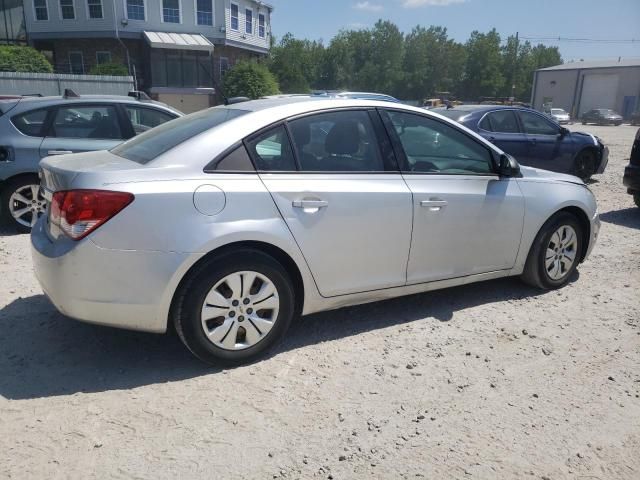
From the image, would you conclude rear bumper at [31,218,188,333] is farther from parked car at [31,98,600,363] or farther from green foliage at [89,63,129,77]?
green foliage at [89,63,129,77]

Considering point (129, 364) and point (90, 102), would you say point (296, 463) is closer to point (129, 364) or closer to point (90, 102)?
point (129, 364)

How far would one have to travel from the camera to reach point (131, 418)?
2844mm

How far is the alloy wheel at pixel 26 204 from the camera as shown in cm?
623

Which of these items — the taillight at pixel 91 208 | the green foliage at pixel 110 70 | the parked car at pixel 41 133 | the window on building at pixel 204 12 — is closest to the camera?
the taillight at pixel 91 208

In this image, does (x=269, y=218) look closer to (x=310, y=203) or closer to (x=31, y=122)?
(x=310, y=203)

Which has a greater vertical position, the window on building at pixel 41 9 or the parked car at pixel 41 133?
the window on building at pixel 41 9

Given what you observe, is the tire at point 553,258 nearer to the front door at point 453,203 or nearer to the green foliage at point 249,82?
the front door at point 453,203

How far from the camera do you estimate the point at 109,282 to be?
298cm

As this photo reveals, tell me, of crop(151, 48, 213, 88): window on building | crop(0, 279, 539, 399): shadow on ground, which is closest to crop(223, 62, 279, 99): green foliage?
crop(151, 48, 213, 88): window on building

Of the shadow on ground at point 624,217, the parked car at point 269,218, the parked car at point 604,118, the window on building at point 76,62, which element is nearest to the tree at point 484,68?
the parked car at point 604,118

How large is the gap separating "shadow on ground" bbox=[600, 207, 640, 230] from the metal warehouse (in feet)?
170

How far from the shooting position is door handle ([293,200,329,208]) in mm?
3357

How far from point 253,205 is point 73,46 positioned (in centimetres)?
3257

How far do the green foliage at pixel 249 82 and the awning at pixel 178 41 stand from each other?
9.04ft
